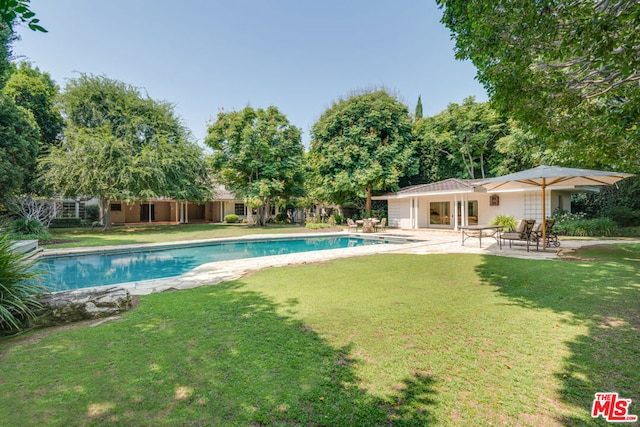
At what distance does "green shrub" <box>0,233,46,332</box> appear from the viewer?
382cm

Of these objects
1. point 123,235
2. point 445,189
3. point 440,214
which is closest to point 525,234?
point 445,189

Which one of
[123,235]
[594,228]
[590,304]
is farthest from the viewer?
[123,235]

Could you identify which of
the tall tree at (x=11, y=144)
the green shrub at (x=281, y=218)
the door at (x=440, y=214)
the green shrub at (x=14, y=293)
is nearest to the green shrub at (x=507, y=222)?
the door at (x=440, y=214)

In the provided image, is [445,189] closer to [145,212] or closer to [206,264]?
[206,264]

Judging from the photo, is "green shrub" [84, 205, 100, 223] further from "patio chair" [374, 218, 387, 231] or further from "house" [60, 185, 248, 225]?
"patio chair" [374, 218, 387, 231]

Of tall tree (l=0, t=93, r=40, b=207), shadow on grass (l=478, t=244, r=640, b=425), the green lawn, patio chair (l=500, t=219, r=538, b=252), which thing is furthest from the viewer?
tall tree (l=0, t=93, r=40, b=207)

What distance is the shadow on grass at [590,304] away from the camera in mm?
2467

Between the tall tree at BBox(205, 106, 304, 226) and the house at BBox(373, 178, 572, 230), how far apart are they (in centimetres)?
750

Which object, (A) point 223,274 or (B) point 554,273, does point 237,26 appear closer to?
(A) point 223,274

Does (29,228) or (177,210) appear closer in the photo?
(29,228)

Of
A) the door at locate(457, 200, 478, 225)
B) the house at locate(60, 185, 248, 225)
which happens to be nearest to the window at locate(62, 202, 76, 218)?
the house at locate(60, 185, 248, 225)

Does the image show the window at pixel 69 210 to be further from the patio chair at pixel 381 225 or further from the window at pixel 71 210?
the patio chair at pixel 381 225

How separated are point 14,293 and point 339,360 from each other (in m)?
4.46

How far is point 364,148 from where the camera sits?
23.2 metres
